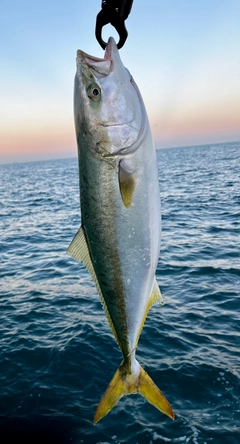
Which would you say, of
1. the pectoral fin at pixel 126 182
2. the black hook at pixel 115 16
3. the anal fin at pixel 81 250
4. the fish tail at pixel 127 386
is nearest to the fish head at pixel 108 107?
the pectoral fin at pixel 126 182

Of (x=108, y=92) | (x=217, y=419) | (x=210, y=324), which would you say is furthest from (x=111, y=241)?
(x=210, y=324)

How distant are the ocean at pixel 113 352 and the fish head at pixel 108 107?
5404 millimetres

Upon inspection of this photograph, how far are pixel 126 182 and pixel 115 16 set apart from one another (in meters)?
1.26

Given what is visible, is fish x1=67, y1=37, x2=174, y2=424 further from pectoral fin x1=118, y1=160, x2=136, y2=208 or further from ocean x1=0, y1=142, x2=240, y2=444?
ocean x1=0, y1=142, x2=240, y2=444

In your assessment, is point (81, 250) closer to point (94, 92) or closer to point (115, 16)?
point (94, 92)

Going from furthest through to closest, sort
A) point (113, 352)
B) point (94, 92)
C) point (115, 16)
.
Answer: point (113, 352)
point (115, 16)
point (94, 92)

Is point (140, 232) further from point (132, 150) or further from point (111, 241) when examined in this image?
point (132, 150)

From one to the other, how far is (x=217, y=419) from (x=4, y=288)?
8.39m

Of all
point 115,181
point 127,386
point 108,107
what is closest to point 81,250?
point 115,181

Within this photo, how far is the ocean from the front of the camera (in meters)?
6.29

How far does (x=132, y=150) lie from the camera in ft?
7.93

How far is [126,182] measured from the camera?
2434mm

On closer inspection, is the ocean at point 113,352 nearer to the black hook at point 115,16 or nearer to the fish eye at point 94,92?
the fish eye at point 94,92

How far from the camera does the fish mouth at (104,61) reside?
95.7 inches
